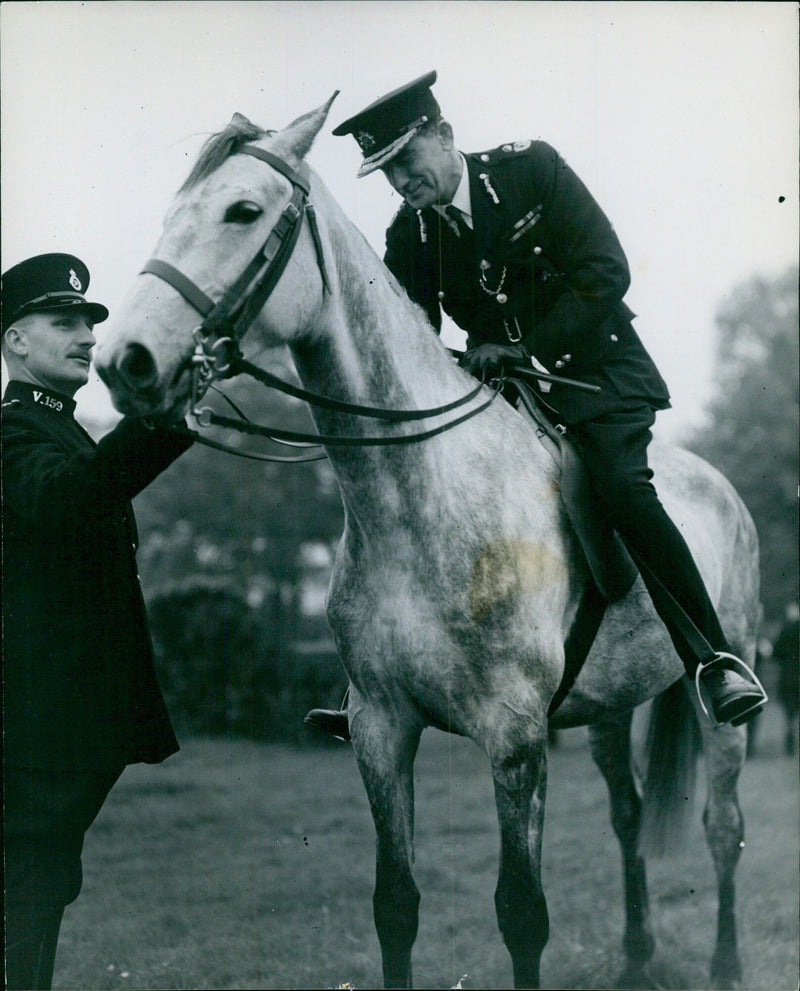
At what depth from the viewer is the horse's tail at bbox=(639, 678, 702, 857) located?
571cm

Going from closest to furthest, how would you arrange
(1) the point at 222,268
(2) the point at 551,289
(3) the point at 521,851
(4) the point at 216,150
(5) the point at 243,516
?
(1) the point at 222,268
(4) the point at 216,150
(3) the point at 521,851
(2) the point at 551,289
(5) the point at 243,516

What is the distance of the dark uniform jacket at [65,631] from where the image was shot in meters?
4.02

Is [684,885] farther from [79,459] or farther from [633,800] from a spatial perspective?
[79,459]

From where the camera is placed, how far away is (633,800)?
5883 mm

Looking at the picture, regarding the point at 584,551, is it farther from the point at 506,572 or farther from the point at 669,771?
the point at 669,771

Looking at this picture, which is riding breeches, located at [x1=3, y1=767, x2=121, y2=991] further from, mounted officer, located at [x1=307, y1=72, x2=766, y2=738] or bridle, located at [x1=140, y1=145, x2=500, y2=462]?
bridle, located at [x1=140, y1=145, x2=500, y2=462]

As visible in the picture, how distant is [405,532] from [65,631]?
4.62 feet

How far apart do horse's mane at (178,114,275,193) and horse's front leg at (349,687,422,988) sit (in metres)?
2.00

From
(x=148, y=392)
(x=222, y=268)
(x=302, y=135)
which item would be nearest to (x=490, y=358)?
(x=302, y=135)

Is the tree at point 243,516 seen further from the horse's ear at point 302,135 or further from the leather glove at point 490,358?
the horse's ear at point 302,135

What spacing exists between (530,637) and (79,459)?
173 cm

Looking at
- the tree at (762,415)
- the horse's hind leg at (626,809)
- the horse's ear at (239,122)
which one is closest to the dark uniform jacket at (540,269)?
the horse's ear at (239,122)

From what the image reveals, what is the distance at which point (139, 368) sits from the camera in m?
3.12

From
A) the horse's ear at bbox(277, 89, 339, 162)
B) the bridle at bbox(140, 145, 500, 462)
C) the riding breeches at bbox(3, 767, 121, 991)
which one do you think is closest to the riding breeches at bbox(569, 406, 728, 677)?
the bridle at bbox(140, 145, 500, 462)
